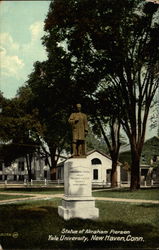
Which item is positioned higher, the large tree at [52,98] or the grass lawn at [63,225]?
the large tree at [52,98]

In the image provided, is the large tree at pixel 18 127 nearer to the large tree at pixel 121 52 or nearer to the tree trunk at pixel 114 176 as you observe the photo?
the large tree at pixel 121 52

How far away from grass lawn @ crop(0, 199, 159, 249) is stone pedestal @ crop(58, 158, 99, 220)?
28 cm

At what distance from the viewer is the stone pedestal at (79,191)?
10391 mm

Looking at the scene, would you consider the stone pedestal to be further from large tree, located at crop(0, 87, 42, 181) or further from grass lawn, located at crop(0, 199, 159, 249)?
large tree, located at crop(0, 87, 42, 181)

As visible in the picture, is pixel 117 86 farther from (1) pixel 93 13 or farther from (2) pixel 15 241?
(2) pixel 15 241

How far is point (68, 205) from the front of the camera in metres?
10.4

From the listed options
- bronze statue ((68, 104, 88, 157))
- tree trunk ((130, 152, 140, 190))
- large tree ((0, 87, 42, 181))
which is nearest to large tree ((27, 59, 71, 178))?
large tree ((0, 87, 42, 181))

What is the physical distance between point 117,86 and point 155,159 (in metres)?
4.19

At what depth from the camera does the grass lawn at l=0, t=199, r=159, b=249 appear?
898 cm

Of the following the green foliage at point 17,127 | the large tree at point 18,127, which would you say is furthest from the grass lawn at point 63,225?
the green foliage at point 17,127

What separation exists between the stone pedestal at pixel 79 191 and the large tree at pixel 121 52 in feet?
18.6

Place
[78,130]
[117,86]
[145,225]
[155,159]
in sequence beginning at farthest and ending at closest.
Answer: [155,159], [117,86], [78,130], [145,225]

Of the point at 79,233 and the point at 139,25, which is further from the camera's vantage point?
the point at 139,25

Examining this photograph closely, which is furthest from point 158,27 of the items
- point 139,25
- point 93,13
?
point 93,13
